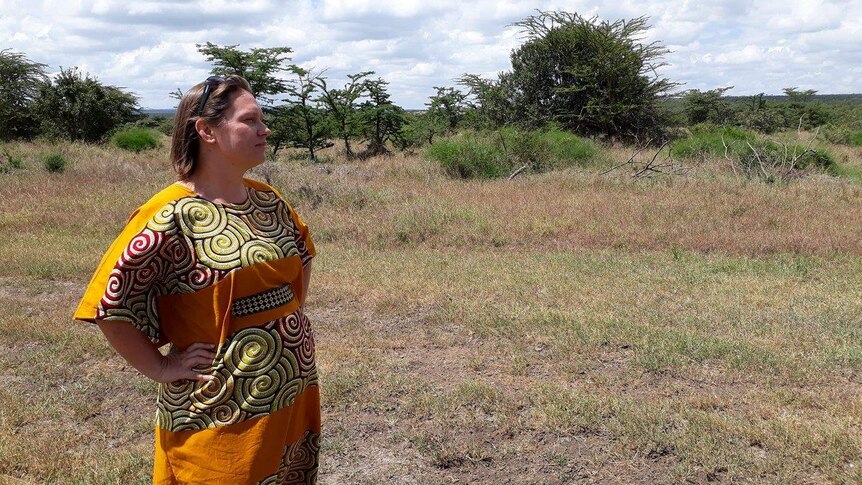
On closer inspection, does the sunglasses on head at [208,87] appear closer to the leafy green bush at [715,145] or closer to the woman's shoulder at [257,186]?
the woman's shoulder at [257,186]

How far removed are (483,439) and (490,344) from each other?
1.49 metres

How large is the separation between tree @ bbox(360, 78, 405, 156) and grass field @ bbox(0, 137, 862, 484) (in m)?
10.8

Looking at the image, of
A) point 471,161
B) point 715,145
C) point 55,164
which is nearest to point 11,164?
point 55,164

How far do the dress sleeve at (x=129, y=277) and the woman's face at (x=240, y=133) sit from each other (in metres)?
0.29

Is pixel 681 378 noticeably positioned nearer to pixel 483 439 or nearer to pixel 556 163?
pixel 483 439

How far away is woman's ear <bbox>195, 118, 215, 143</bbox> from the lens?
192 cm

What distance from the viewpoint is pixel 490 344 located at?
5.23m

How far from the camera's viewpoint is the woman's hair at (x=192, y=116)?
1.92 meters

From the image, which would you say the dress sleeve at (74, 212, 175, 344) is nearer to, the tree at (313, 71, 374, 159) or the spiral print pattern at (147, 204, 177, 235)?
the spiral print pattern at (147, 204, 177, 235)

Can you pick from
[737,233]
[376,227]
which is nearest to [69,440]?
[376,227]

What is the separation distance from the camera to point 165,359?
1.91 metres

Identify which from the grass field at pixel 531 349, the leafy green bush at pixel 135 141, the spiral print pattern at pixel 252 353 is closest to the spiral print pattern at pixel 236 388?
the spiral print pattern at pixel 252 353

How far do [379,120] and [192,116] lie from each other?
19.6 metres

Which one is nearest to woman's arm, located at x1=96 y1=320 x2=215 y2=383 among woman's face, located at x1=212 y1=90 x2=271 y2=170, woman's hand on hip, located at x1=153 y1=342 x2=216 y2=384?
woman's hand on hip, located at x1=153 y1=342 x2=216 y2=384
